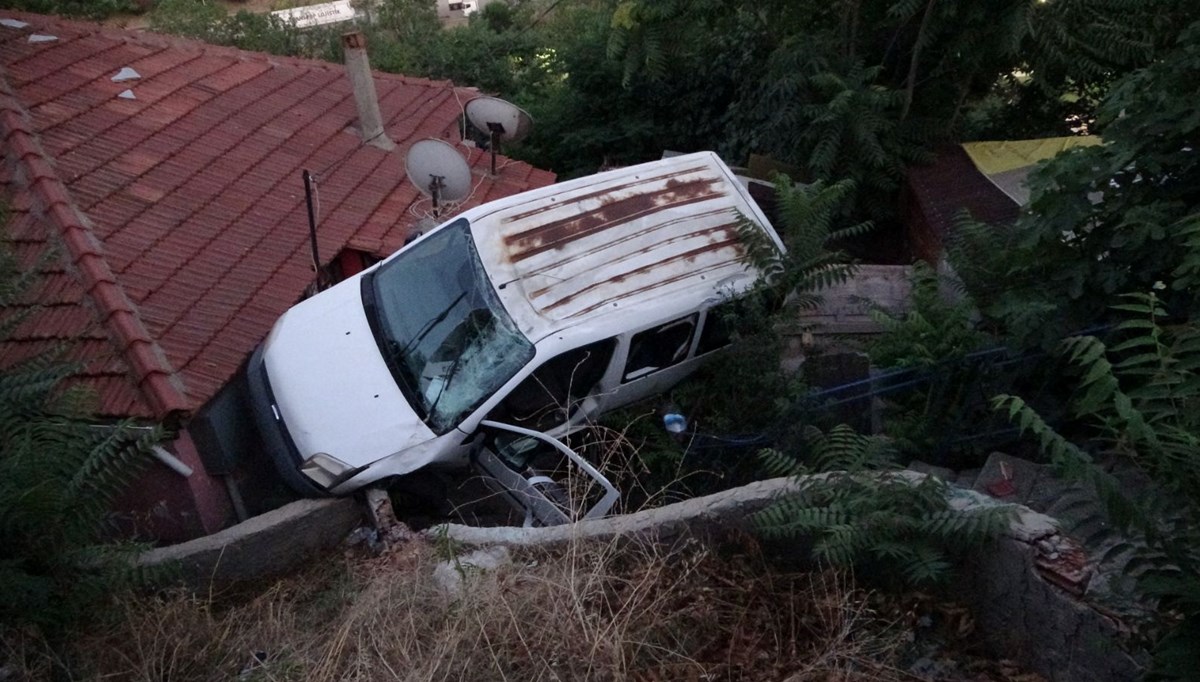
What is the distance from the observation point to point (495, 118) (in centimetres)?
875

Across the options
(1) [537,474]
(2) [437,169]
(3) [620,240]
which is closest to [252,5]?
(2) [437,169]

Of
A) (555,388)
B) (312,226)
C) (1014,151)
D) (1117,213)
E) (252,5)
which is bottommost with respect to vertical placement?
(252,5)

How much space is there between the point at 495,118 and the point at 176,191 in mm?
2944

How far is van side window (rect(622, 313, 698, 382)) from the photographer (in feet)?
19.3

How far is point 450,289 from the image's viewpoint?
5.73m

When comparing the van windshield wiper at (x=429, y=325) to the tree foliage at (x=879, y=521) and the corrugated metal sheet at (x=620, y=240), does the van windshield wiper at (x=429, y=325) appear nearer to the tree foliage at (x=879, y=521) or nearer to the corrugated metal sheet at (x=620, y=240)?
the corrugated metal sheet at (x=620, y=240)

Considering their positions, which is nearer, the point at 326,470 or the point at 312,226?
the point at 326,470

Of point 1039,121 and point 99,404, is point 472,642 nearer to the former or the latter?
point 99,404

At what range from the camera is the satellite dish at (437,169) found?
7.06 meters

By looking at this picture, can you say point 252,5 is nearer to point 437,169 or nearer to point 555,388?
point 437,169

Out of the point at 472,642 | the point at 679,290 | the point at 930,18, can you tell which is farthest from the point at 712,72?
the point at 472,642

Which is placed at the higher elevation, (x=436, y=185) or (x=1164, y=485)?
(x=1164, y=485)

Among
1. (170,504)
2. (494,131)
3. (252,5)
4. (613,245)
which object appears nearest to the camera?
(170,504)

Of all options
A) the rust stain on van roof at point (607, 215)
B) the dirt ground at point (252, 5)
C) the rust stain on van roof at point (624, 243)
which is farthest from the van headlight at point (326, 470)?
the dirt ground at point (252, 5)
